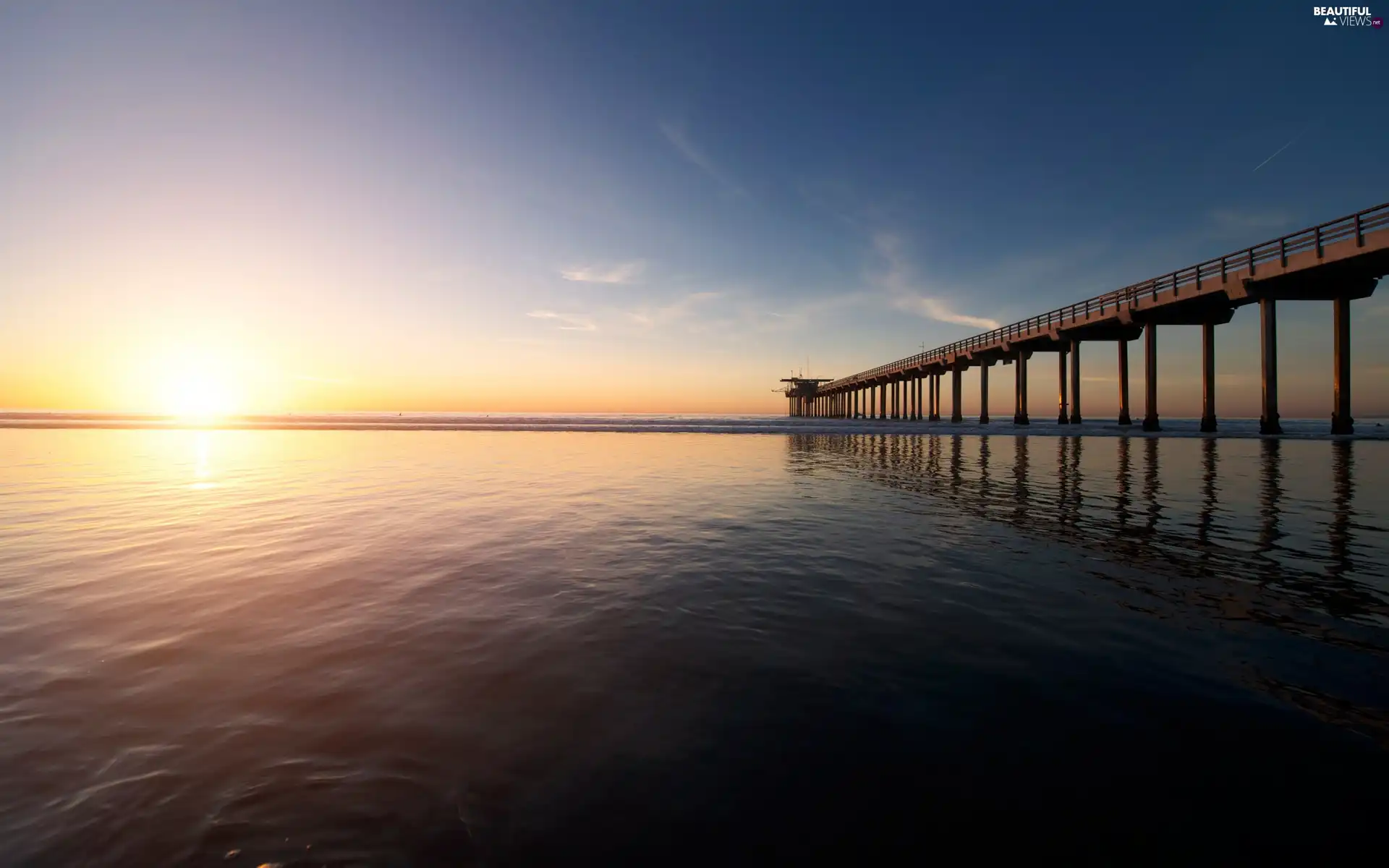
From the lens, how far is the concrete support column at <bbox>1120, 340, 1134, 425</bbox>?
122ft

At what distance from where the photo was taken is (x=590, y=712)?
316cm

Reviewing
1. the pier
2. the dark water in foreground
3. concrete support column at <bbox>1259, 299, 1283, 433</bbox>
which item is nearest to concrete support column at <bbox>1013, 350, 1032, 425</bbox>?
the pier

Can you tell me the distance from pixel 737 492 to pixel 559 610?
714 cm

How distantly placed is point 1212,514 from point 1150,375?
30.9 metres

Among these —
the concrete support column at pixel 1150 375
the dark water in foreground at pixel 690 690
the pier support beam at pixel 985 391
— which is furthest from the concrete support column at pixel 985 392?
the dark water in foreground at pixel 690 690

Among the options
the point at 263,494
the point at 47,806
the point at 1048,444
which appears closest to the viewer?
the point at 47,806

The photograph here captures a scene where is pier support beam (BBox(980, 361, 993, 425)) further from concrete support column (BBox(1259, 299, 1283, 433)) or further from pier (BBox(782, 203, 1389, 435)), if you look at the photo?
concrete support column (BBox(1259, 299, 1283, 433))

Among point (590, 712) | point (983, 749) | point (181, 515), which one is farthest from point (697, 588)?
point (181, 515)

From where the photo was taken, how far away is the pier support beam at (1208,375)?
2958 cm

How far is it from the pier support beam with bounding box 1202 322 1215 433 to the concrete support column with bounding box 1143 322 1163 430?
2236 millimetres

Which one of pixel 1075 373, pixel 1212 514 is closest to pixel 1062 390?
pixel 1075 373

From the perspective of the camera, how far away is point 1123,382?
123ft

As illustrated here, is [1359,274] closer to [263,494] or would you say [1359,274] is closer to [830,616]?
[830,616]

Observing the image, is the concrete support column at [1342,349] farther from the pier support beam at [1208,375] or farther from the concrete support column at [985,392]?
the concrete support column at [985,392]
